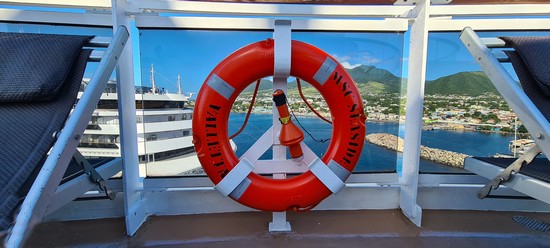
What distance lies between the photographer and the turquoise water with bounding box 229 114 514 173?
69.9 inches

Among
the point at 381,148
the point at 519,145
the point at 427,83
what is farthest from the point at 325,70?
the point at 519,145

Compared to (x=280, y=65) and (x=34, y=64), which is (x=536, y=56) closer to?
(x=280, y=65)

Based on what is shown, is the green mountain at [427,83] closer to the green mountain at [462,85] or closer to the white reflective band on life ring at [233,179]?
the green mountain at [462,85]

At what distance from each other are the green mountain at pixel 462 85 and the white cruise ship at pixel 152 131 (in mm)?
1622

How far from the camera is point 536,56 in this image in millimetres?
1236

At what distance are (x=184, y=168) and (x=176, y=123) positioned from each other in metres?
0.29

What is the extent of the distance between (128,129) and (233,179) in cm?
66

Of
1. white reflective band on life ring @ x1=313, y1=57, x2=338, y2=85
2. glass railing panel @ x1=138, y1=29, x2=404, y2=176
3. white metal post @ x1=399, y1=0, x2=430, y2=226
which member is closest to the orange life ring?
white reflective band on life ring @ x1=313, y1=57, x2=338, y2=85

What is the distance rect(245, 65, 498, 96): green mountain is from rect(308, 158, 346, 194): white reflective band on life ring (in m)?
0.66

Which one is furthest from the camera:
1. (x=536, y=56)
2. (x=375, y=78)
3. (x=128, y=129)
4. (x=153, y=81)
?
(x=375, y=78)

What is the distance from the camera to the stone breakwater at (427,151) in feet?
5.99

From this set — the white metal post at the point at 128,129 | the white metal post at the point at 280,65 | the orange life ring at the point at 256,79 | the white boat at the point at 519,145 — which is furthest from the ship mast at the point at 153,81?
the white boat at the point at 519,145

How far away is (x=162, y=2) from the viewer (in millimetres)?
1538

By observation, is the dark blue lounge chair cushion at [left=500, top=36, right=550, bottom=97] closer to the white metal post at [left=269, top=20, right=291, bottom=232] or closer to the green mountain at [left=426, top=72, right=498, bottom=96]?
the green mountain at [left=426, top=72, right=498, bottom=96]
